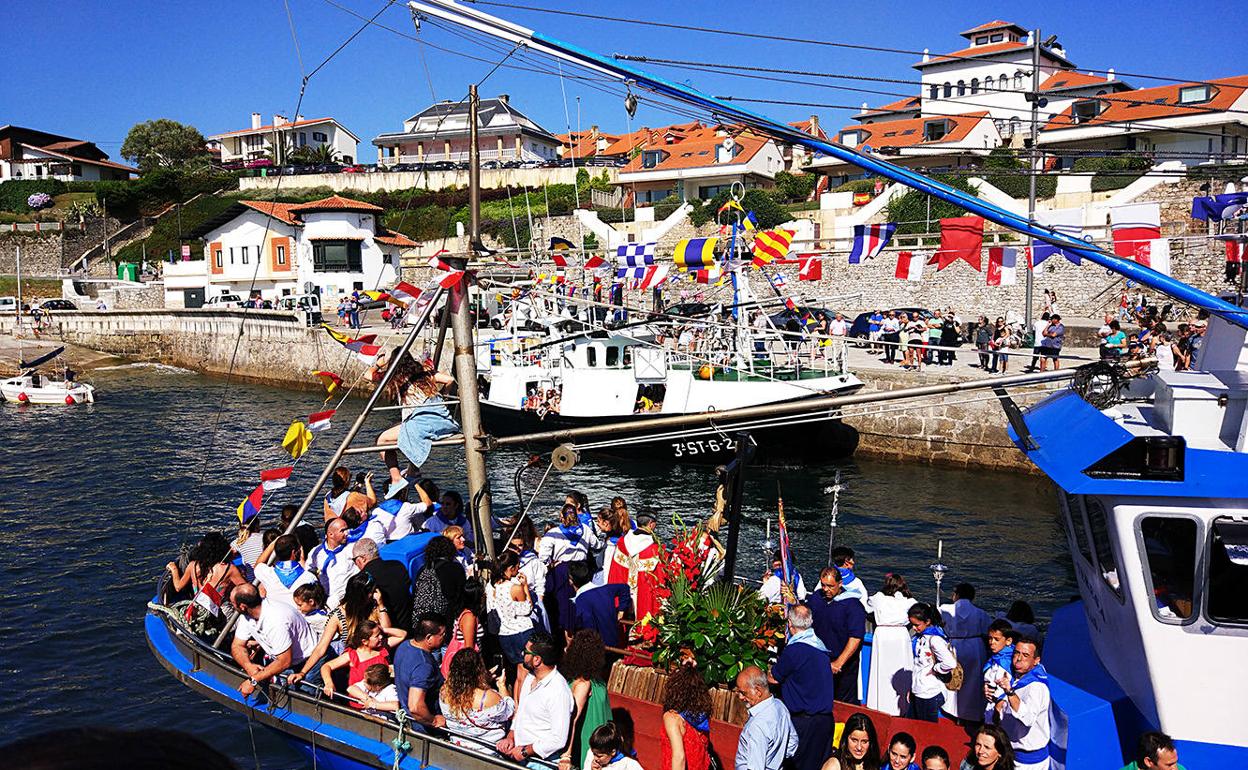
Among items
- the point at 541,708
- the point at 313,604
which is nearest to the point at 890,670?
the point at 541,708

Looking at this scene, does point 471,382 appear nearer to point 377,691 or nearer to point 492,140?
point 377,691

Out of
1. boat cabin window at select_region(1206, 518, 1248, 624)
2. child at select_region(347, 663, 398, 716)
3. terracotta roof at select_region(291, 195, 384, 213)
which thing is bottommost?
child at select_region(347, 663, 398, 716)

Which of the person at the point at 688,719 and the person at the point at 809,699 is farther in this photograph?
the person at the point at 809,699

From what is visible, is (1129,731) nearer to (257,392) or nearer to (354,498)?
(354,498)

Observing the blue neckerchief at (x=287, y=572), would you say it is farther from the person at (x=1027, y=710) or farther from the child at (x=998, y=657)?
the person at (x=1027, y=710)

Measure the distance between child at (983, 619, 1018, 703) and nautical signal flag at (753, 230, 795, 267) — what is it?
15.9 metres

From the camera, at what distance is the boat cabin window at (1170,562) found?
648 cm

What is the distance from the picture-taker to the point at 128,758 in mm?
1194

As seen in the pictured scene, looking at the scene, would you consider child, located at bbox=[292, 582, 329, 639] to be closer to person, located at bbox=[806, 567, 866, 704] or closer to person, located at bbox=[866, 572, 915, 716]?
person, located at bbox=[806, 567, 866, 704]

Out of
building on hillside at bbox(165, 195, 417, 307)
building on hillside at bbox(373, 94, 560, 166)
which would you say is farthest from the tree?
building on hillside at bbox(165, 195, 417, 307)

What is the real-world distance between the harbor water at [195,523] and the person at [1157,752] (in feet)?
23.1

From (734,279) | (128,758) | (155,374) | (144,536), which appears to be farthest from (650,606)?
(155,374)

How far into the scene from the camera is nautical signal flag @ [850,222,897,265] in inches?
741

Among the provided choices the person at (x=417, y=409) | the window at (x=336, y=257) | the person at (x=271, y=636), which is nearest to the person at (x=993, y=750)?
the person at (x=417, y=409)
